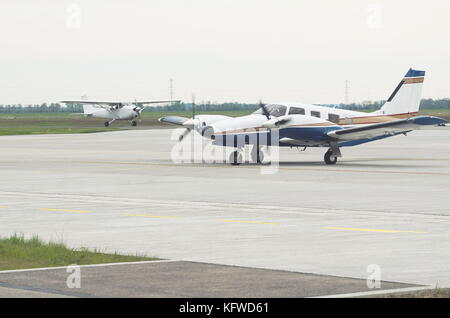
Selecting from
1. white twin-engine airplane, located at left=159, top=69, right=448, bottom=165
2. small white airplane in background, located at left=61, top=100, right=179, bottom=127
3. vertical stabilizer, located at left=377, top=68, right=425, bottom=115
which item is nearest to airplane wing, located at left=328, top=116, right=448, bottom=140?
white twin-engine airplane, located at left=159, top=69, right=448, bottom=165

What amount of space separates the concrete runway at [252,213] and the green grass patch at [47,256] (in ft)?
2.48

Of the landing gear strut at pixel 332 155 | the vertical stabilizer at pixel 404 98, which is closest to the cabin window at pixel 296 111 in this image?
the landing gear strut at pixel 332 155

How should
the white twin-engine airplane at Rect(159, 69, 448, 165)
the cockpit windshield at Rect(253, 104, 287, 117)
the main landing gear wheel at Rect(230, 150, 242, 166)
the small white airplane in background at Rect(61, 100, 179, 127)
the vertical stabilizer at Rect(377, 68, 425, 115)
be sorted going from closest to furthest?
the white twin-engine airplane at Rect(159, 69, 448, 165) → the cockpit windshield at Rect(253, 104, 287, 117) → the main landing gear wheel at Rect(230, 150, 242, 166) → the vertical stabilizer at Rect(377, 68, 425, 115) → the small white airplane in background at Rect(61, 100, 179, 127)

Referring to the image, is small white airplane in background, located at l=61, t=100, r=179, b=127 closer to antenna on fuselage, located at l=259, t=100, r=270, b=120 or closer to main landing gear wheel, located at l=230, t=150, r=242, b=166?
main landing gear wheel, located at l=230, t=150, r=242, b=166

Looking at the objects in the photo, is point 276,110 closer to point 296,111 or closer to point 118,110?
point 296,111

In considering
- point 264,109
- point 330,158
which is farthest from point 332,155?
point 264,109

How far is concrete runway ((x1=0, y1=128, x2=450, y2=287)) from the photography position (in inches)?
653

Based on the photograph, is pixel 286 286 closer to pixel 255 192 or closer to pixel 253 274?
pixel 253 274

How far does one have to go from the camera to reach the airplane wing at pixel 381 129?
1671 inches

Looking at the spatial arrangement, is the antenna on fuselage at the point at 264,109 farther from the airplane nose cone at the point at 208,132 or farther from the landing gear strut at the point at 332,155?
the landing gear strut at the point at 332,155

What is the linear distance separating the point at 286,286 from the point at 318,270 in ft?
5.51

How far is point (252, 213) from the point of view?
945 inches

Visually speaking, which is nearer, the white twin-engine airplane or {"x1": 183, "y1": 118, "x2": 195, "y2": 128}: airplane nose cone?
the white twin-engine airplane

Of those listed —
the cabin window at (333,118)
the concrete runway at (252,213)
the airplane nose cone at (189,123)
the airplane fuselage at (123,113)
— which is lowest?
the airplane fuselage at (123,113)
